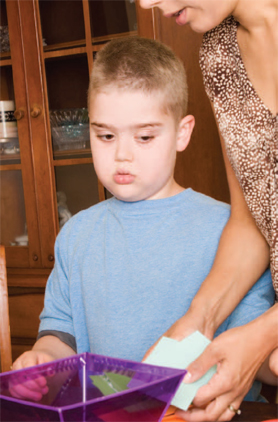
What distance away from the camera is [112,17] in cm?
213

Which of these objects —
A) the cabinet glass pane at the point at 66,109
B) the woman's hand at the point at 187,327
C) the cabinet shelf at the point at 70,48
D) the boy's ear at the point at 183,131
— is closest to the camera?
the woman's hand at the point at 187,327

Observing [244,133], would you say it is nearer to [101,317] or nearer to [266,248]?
[266,248]

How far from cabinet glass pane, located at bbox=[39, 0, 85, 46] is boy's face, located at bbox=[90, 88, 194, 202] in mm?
1371

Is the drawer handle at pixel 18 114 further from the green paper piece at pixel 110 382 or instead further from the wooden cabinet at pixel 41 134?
the green paper piece at pixel 110 382

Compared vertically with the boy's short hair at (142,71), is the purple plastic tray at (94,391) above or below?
below

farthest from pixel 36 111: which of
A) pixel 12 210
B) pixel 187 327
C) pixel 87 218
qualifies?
pixel 187 327

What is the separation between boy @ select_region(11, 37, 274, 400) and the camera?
0.99 metres

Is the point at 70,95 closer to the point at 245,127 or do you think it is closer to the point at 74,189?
the point at 74,189

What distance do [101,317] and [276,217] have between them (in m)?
0.41

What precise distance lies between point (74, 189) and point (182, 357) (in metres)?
1.71

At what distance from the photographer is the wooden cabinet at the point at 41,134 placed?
2.27 metres

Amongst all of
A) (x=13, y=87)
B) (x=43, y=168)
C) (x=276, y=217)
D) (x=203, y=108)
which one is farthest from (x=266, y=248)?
(x=13, y=87)

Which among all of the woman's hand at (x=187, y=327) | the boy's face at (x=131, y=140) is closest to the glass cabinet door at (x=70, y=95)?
the boy's face at (x=131, y=140)

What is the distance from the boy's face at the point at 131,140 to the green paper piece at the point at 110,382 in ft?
1.74
